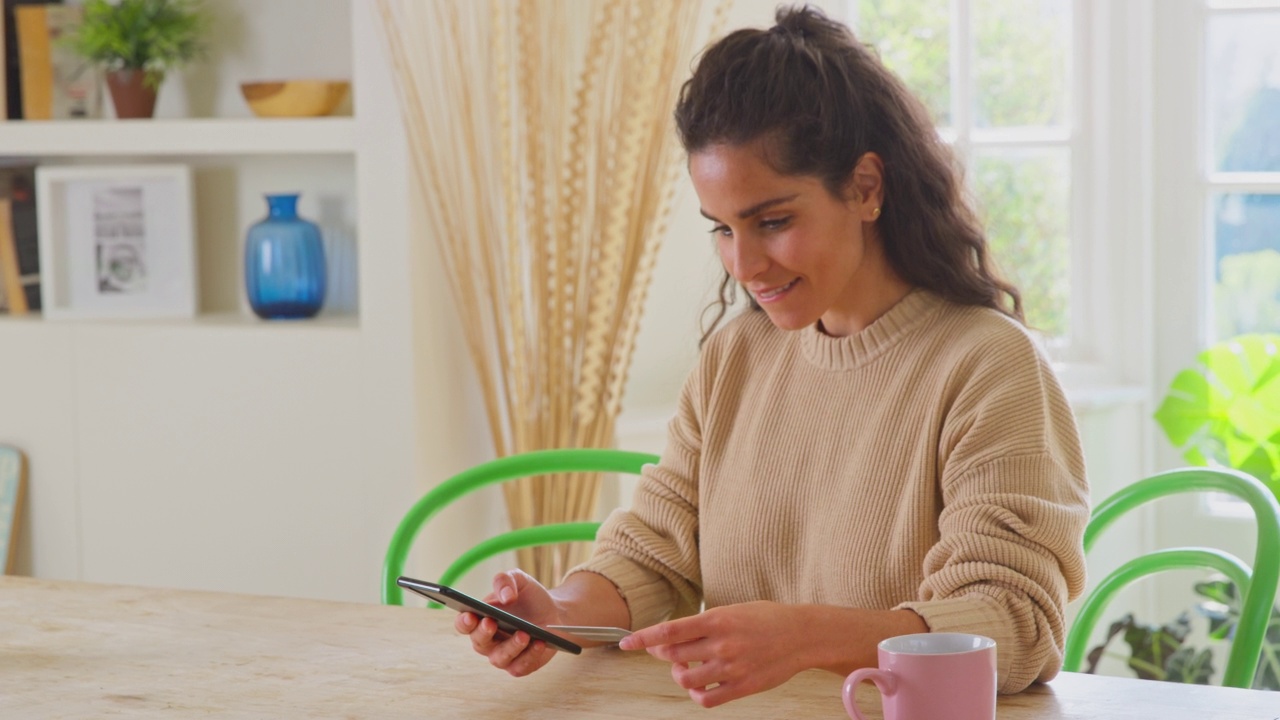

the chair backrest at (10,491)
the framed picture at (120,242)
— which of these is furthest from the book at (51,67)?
the chair backrest at (10,491)

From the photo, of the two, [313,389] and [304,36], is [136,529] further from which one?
[304,36]

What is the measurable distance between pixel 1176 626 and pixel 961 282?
4.32ft

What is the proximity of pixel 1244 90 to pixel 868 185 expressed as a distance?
1.67 metres

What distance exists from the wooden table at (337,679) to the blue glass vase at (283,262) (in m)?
1.36

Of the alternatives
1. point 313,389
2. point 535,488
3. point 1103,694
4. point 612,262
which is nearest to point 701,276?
point 612,262

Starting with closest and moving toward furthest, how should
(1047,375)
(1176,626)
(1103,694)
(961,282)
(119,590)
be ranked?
(1103,694) → (1047,375) → (961,282) → (119,590) → (1176,626)

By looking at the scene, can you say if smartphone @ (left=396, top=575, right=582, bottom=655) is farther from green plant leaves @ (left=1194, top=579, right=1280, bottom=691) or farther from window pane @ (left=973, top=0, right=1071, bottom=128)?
window pane @ (left=973, top=0, right=1071, bottom=128)

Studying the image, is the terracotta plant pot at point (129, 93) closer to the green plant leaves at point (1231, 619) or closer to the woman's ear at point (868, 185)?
the woman's ear at point (868, 185)

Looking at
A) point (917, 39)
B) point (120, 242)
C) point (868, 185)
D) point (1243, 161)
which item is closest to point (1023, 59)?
point (917, 39)

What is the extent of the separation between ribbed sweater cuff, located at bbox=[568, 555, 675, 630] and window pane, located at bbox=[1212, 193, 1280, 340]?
1714mm

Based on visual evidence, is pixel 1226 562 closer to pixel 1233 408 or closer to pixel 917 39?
pixel 1233 408

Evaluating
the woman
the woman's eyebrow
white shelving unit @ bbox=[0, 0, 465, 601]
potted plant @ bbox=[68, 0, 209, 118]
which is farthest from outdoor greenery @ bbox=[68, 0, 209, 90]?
the woman's eyebrow

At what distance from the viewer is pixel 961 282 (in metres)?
1.58

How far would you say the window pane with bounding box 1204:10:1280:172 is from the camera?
9.47ft
